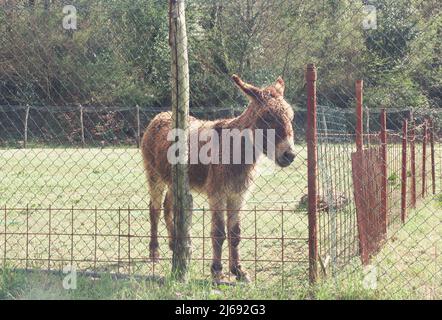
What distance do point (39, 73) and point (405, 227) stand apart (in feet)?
32.2

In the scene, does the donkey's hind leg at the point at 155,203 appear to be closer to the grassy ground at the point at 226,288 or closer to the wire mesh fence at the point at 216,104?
the wire mesh fence at the point at 216,104

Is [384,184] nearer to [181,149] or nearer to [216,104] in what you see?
[181,149]

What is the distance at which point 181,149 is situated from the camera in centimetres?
509

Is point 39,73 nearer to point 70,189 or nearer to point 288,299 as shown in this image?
point 70,189

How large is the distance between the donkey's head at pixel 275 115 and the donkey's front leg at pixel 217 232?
0.73m

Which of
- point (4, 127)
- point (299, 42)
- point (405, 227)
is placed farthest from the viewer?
point (4, 127)

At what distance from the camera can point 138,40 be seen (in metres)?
14.0

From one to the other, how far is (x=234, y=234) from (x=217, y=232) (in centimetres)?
21

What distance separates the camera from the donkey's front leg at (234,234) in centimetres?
588

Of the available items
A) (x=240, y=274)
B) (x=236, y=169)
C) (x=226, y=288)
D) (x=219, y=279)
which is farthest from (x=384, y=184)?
(x=226, y=288)

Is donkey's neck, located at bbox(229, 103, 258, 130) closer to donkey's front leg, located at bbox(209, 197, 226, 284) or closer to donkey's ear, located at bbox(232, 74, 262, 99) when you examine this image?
donkey's ear, located at bbox(232, 74, 262, 99)

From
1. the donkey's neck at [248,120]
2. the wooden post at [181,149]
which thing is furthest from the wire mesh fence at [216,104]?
the wooden post at [181,149]
